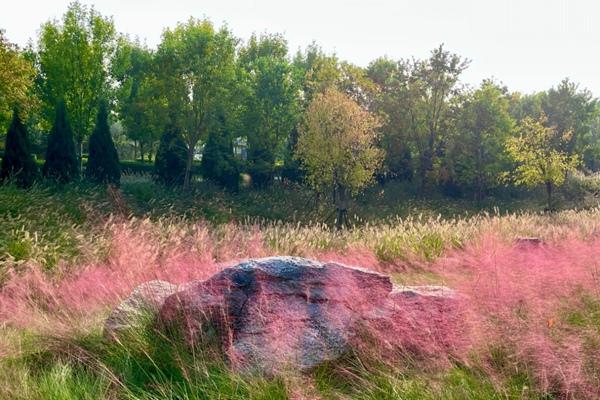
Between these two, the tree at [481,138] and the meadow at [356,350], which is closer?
the meadow at [356,350]

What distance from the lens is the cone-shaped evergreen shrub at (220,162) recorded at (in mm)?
23062

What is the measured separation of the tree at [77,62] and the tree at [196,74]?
418cm

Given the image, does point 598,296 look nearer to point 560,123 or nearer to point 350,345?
point 350,345

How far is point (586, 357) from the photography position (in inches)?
A: 128

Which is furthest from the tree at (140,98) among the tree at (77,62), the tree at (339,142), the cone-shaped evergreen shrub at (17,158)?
the tree at (339,142)

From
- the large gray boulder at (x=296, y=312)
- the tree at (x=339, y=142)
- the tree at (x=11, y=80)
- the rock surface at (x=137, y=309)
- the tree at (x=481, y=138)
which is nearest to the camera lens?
the large gray boulder at (x=296, y=312)

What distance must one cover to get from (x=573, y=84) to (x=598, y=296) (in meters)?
29.5

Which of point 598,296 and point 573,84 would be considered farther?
point 573,84

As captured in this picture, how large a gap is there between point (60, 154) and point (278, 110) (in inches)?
385

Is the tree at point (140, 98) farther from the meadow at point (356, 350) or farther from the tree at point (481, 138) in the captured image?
Result: the tree at point (481, 138)

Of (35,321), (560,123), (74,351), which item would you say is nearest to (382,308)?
(74,351)

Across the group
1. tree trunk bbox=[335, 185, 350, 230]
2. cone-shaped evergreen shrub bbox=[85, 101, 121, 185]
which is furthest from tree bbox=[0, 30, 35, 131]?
tree trunk bbox=[335, 185, 350, 230]

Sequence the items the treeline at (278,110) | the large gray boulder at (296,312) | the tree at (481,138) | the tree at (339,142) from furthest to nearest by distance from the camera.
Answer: the tree at (481,138), the treeline at (278,110), the tree at (339,142), the large gray boulder at (296,312)

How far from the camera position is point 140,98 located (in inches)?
828
